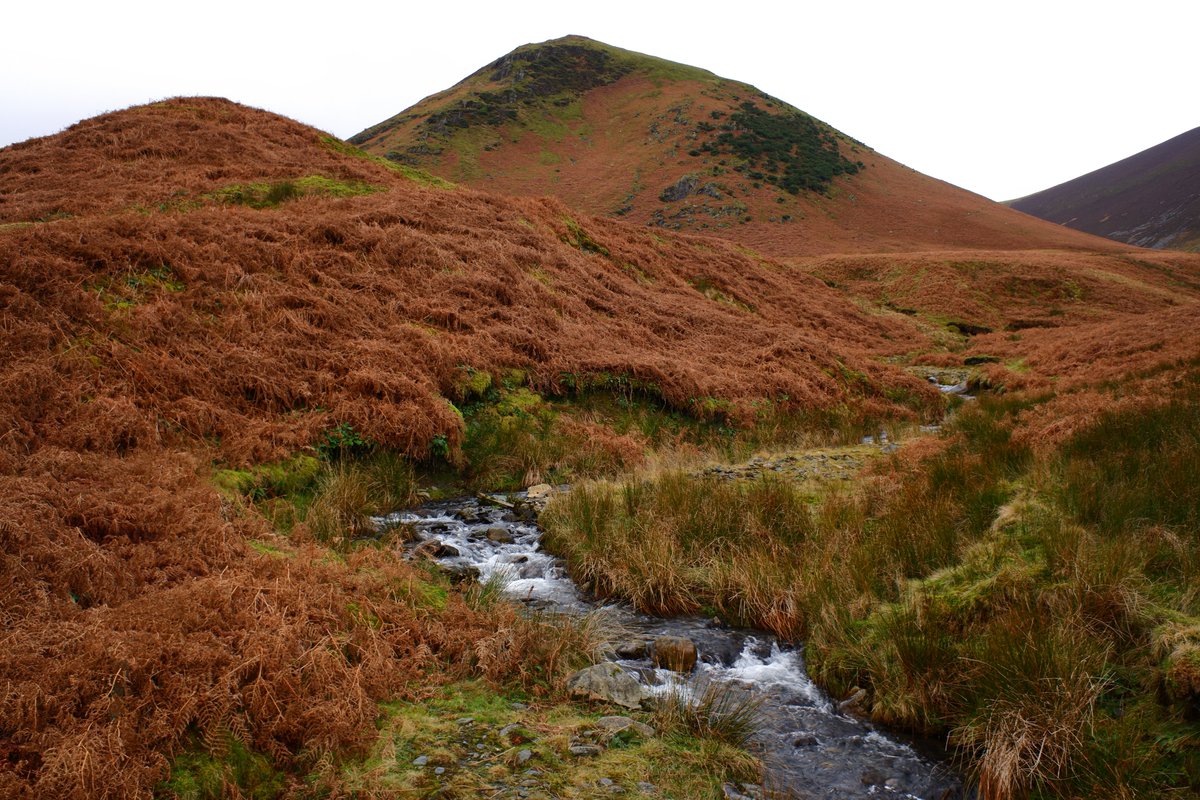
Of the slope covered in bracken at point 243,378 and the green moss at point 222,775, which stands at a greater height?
the slope covered in bracken at point 243,378

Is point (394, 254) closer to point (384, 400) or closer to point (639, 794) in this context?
point (384, 400)

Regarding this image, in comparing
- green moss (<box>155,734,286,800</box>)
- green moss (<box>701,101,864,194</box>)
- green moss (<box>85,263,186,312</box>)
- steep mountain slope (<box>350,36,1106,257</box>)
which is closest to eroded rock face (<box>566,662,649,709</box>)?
green moss (<box>155,734,286,800</box>)

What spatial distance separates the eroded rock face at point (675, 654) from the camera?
4.91 metres

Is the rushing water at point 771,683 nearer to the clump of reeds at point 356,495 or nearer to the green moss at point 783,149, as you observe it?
the clump of reeds at point 356,495

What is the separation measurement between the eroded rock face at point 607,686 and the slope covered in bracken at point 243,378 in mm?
488

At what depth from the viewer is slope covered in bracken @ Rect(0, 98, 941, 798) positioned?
3.46 meters

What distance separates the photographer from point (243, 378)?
8.66 meters

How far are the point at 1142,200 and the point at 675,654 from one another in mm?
177490

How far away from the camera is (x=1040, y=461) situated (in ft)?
23.3

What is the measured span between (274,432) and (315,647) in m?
4.79

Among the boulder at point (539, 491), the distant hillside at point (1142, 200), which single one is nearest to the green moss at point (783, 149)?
the boulder at point (539, 491)

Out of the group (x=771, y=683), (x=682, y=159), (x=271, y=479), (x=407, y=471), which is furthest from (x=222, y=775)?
(x=682, y=159)

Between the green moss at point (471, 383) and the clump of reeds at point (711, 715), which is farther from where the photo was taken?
the green moss at point (471, 383)

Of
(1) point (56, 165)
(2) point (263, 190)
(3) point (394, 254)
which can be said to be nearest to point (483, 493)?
(3) point (394, 254)
